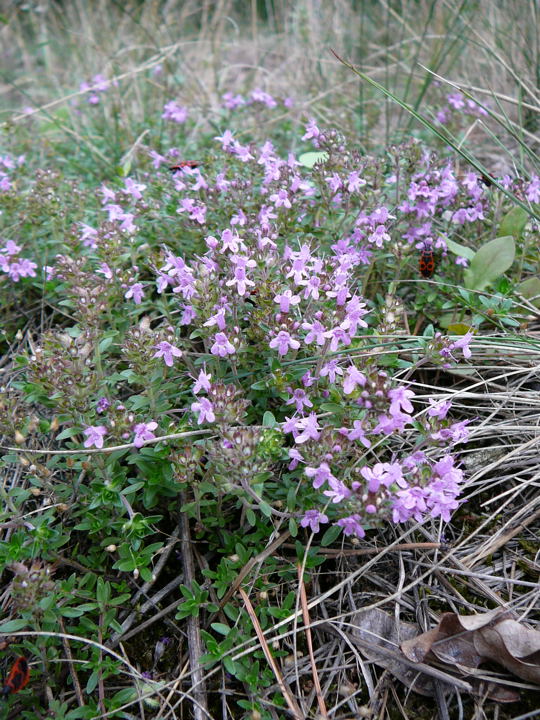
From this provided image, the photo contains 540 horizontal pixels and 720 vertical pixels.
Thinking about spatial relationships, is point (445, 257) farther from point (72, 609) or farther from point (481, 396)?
point (72, 609)

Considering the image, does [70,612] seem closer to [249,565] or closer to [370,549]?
[249,565]

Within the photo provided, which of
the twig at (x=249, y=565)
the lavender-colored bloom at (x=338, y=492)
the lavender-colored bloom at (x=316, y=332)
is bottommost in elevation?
the twig at (x=249, y=565)

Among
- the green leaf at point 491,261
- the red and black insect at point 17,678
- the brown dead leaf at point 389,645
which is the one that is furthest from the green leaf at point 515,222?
the red and black insect at point 17,678

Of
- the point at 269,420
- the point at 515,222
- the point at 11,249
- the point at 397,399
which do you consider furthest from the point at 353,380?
the point at 11,249

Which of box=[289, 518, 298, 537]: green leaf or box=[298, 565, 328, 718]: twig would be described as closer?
box=[298, 565, 328, 718]: twig

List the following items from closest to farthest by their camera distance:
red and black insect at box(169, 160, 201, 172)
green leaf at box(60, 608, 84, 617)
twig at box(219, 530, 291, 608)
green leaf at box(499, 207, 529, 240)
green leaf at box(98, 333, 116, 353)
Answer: green leaf at box(60, 608, 84, 617), twig at box(219, 530, 291, 608), green leaf at box(98, 333, 116, 353), green leaf at box(499, 207, 529, 240), red and black insect at box(169, 160, 201, 172)

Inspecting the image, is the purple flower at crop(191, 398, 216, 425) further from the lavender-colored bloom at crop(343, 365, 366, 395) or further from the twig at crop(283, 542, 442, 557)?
the twig at crop(283, 542, 442, 557)

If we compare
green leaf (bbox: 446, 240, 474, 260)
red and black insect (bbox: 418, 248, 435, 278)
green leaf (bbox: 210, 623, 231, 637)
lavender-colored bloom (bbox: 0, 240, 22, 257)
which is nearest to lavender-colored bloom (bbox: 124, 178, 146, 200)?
lavender-colored bloom (bbox: 0, 240, 22, 257)

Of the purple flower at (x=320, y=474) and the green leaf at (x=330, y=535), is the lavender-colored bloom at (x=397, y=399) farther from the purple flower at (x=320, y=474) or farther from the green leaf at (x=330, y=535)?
the green leaf at (x=330, y=535)
